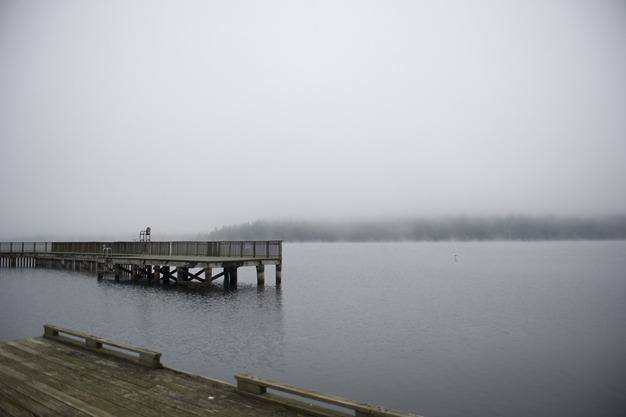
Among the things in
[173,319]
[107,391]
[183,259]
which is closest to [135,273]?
[183,259]

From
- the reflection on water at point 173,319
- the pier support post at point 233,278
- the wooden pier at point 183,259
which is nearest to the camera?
the reflection on water at point 173,319

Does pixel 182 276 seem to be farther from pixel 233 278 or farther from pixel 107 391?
pixel 107 391

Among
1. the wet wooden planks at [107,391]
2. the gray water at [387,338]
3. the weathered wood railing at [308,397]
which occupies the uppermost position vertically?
the weathered wood railing at [308,397]

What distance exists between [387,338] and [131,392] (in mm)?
15254

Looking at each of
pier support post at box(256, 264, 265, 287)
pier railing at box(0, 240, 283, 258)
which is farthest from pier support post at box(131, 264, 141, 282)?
pier support post at box(256, 264, 265, 287)

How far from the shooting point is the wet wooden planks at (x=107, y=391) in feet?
25.0

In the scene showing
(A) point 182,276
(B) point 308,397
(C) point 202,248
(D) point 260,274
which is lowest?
(A) point 182,276

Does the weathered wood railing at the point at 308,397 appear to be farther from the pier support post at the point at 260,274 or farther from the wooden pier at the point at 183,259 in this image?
the pier support post at the point at 260,274

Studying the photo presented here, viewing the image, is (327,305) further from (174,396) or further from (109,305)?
(174,396)

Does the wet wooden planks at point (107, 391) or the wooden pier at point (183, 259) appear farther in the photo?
the wooden pier at point (183, 259)

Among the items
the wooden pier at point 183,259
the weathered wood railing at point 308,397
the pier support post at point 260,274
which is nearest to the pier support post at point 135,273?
the wooden pier at point 183,259

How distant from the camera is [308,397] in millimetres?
7352

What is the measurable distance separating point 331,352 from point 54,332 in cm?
1136

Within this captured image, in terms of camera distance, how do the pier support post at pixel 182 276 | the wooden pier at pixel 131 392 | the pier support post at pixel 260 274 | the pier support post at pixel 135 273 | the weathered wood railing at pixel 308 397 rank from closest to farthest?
the weathered wood railing at pixel 308 397
the wooden pier at pixel 131 392
the pier support post at pixel 260 274
the pier support post at pixel 182 276
the pier support post at pixel 135 273
